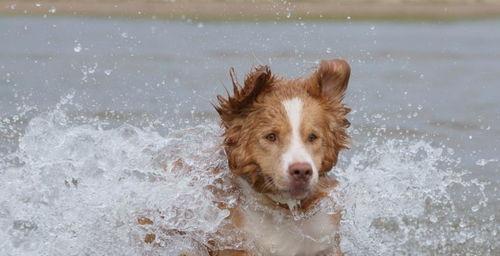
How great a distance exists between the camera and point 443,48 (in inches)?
855

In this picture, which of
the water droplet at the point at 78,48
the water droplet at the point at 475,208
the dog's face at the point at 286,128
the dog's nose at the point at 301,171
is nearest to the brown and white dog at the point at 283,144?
the dog's face at the point at 286,128

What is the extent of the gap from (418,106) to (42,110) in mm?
4669

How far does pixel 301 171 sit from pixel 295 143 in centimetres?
26

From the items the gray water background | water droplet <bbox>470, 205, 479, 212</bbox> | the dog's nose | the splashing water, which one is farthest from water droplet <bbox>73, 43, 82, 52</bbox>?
the dog's nose

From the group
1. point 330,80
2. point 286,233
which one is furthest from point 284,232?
point 330,80

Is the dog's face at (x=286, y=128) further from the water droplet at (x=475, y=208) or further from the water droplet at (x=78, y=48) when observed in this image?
the water droplet at (x=78, y=48)

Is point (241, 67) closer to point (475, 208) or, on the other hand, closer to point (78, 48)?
point (78, 48)

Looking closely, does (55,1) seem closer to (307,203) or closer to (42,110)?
(42,110)

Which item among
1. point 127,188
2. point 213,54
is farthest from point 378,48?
point 127,188

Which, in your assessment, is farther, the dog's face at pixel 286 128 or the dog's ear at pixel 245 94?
the dog's ear at pixel 245 94

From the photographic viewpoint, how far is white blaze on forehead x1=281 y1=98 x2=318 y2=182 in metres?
7.93

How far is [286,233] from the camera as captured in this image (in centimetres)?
834

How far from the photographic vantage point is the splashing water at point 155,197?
29.2 ft

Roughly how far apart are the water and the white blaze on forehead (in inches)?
26.3
